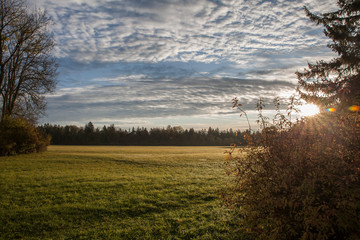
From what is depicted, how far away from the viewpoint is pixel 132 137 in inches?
4232

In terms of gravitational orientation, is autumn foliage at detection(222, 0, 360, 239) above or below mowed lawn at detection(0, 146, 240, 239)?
above

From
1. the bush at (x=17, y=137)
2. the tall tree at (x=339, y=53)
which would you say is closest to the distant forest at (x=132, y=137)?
the bush at (x=17, y=137)

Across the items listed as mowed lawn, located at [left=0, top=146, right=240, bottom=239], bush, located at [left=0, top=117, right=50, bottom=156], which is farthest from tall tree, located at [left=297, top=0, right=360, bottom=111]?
bush, located at [left=0, top=117, right=50, bottom=156]

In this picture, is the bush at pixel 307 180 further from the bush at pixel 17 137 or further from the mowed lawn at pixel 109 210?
the bush at pixel 17 137

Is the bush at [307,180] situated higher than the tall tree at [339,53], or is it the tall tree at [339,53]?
the tall tree at [339,53]

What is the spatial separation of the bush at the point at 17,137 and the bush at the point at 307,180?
101 ft

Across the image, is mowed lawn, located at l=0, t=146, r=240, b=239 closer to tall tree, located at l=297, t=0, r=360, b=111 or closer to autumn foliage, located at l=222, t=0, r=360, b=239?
autumn foliage, located at l=222, t=0, r=360, b=239

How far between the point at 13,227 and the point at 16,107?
3249cm

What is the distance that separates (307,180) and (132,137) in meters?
106

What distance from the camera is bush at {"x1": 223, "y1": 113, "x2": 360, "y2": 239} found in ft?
14.0

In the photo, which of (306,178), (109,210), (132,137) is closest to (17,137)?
(109,210)

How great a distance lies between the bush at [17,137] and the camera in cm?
2734

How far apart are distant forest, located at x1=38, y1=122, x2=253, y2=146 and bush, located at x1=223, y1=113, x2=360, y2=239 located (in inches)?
3840

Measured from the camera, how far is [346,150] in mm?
4750
